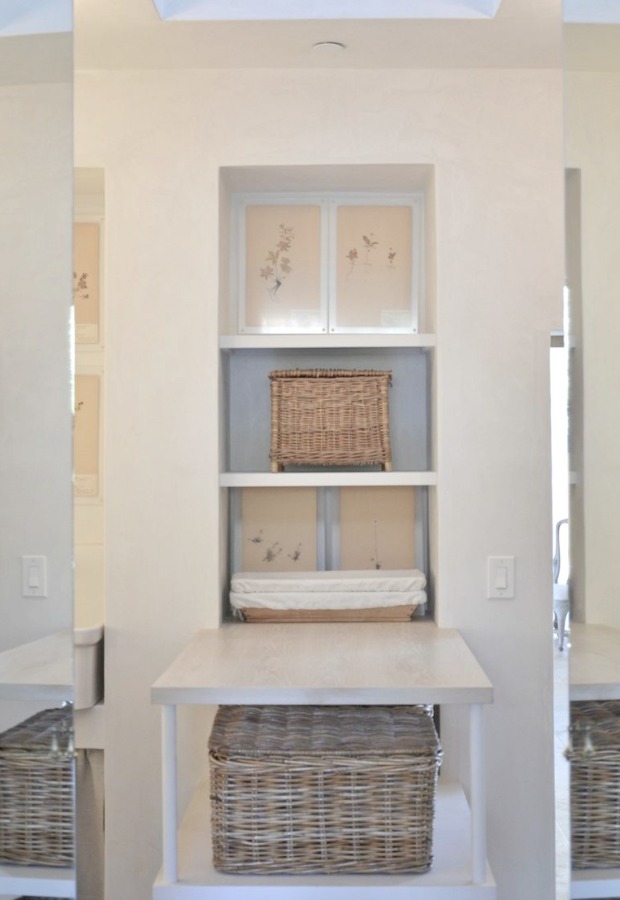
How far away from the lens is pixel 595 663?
67cm

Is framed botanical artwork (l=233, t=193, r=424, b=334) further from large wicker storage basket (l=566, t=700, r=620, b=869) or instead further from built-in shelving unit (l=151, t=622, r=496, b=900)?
large wicker storage basket (l=566, t=700, r=620, b=869)

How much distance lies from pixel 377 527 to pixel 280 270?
31.2 inches

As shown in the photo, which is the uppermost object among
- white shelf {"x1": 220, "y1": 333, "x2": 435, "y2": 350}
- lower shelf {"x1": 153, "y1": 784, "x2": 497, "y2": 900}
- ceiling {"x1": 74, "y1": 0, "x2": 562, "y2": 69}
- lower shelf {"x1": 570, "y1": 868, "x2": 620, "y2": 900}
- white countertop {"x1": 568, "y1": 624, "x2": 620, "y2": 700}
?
ceiling {"x1": 74, "y1": 0, "x2": 562, "y2": 69}

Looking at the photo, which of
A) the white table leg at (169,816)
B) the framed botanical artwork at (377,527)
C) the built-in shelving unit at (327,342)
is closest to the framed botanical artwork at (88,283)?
the built-in shelving unit at (327,342)

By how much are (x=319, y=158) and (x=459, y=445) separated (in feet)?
2.73

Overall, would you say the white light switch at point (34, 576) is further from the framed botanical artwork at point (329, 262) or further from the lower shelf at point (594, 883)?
the framed botanical artwork at point (329, 262)

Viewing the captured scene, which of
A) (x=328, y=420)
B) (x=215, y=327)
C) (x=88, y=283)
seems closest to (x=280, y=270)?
(x=215, y=327)

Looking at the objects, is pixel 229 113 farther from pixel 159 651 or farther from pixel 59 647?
pixel 59 647

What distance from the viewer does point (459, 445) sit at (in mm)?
2518

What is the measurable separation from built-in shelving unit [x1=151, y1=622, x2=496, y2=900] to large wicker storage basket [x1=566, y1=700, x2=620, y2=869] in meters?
1.20

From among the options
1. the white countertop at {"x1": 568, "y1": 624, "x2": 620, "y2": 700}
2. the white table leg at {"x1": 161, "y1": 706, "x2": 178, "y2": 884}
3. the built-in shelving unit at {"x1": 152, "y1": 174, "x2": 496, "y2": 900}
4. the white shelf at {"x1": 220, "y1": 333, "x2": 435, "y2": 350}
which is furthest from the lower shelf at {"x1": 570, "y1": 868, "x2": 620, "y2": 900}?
the white shelf at {"x1": 220, "y1": 333, "x2": 435, "y2": 350}

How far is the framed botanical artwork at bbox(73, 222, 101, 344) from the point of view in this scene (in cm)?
303

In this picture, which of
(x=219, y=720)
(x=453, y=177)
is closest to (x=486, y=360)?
(x=453, y=177)

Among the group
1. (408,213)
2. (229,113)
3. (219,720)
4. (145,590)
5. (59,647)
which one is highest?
(229,113)
